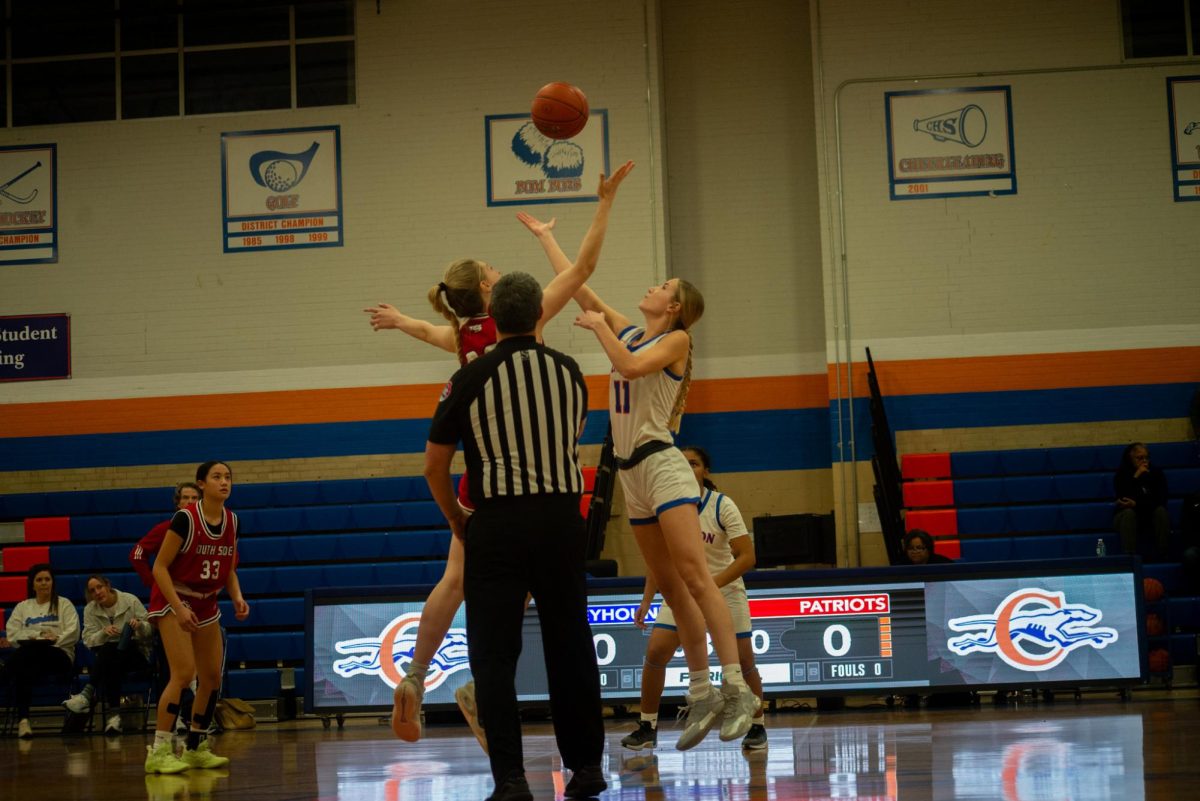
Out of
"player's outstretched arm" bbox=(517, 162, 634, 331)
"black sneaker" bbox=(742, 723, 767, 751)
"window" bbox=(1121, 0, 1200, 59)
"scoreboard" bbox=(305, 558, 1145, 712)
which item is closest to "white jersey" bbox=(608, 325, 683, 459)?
"player's outstretched arm" bbox=(517, 162, 634, 331)

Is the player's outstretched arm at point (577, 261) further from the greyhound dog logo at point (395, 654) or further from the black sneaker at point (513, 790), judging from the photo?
the greyhound dog logo at point (395, 654)

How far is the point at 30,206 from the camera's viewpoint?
614 inches

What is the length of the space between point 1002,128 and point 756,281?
3.19m

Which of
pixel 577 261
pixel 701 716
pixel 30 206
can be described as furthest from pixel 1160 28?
pixel 30 206

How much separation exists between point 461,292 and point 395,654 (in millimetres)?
5386

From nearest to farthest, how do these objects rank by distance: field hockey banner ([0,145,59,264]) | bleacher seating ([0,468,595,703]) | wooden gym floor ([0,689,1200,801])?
wooden gym floor ([0,689,1200,801])
bleacher seating ([0,468,595,703])
field hockey banner ([0,145,59,264])

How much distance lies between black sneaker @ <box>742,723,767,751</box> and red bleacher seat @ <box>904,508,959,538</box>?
294 inches

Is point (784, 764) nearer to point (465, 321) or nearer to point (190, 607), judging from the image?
point (465, 321)

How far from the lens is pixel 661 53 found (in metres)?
15.2

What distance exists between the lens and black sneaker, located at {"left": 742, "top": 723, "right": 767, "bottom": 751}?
6617 mm

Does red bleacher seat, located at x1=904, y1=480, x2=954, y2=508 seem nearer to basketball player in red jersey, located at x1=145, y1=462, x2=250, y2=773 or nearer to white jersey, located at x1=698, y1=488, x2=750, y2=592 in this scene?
white jersey, located at x1=698, y1=488, x2=750, y2=592

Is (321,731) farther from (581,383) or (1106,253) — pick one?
(1106,253)

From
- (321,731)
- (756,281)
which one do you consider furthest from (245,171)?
(321,731)

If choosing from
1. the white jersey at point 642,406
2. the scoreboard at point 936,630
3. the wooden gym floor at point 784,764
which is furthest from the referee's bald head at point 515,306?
the scoreboard at point 936,630
